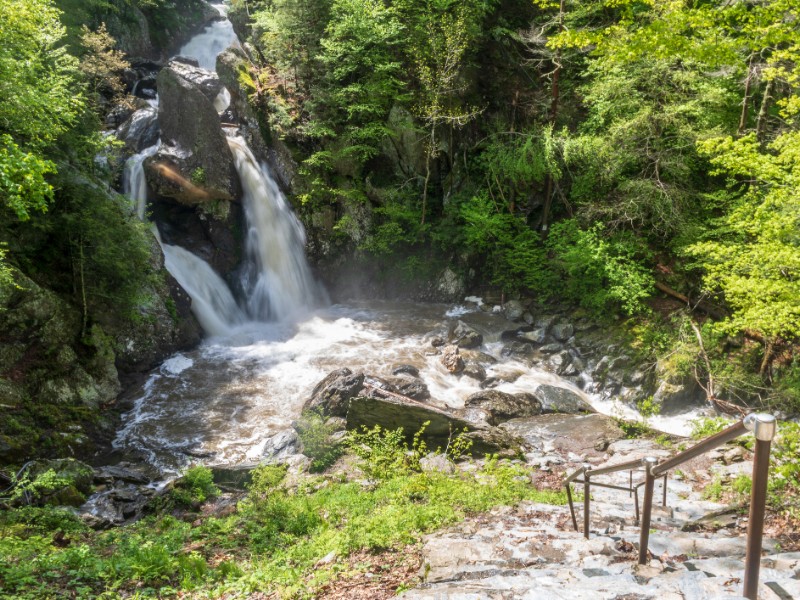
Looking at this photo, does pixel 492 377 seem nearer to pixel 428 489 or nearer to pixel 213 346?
pixel 428 489

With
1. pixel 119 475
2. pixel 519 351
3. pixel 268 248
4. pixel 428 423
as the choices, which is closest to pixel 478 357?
pixel 519 351

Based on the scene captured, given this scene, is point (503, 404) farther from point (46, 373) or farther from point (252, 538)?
point (46, 373)

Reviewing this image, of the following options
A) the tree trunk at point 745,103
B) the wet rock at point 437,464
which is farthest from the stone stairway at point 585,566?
the tree trunk at point 745,103

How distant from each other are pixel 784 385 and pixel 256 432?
493 inches

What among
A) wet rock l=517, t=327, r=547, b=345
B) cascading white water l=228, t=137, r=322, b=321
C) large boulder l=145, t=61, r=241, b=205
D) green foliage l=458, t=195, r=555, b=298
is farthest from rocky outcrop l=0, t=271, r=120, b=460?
green foliage l=458, t=195, r=555, b=298

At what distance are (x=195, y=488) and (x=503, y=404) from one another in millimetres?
7193

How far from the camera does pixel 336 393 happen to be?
11547mm

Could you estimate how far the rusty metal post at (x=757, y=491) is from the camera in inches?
80.7

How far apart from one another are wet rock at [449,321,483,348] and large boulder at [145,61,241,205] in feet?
32.4

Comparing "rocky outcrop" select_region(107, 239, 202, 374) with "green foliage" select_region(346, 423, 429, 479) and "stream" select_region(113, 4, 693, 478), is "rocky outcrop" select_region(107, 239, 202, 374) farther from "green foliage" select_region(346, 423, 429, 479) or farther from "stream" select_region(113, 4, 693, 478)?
"green foliage" select_region(346, 423, 429, 479)

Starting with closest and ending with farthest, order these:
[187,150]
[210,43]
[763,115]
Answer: [763,115] < [187,150] < [210,43]

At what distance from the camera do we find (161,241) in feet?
55.9

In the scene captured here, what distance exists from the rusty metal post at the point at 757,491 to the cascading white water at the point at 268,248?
16.9 m

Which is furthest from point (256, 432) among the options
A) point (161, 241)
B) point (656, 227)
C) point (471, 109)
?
point (471, 109)
